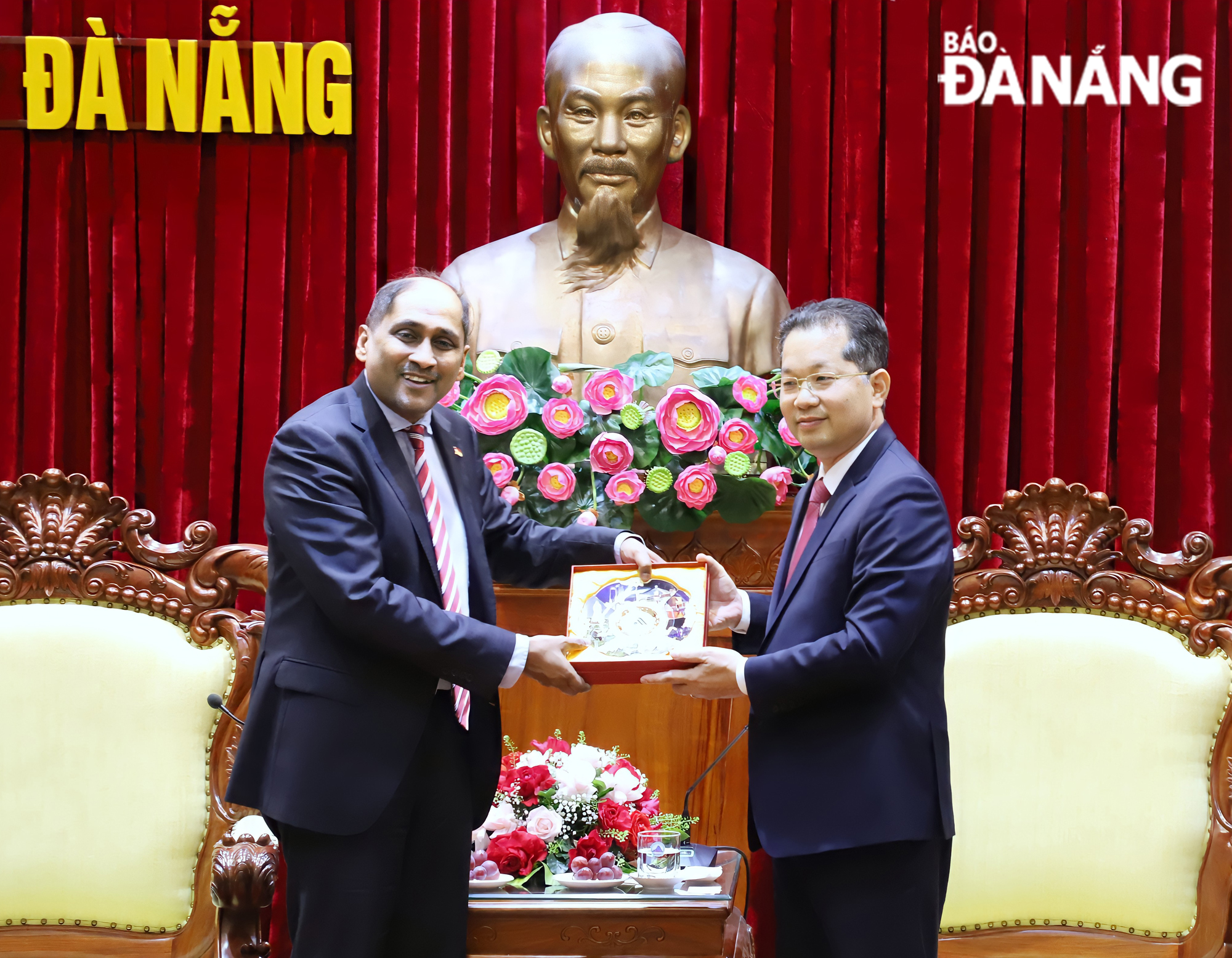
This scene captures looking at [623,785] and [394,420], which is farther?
[623,785]

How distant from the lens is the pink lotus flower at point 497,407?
259 centimetres

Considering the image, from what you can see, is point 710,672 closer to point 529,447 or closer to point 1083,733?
point 529,447

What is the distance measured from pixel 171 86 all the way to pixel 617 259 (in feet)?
4.38

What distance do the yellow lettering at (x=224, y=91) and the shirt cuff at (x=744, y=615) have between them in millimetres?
2101

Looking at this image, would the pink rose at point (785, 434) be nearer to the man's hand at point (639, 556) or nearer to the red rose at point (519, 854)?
the man's hand at point (639, 556)

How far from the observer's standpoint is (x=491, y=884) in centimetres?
215

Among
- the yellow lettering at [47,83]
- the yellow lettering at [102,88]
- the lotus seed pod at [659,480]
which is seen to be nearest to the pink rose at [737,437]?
the lotus seed pod at [659,480]

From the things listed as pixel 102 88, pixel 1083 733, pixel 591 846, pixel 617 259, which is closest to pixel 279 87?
pixel 102 88

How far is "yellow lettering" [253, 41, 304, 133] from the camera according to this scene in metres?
3.52

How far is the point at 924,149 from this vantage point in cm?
359

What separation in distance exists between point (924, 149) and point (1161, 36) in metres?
0.72

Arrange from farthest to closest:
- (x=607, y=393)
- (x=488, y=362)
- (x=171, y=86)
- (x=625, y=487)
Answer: (x=171, y=86) < (x=488, y=362) < (x=607, y=393) < (x=625, y=487)

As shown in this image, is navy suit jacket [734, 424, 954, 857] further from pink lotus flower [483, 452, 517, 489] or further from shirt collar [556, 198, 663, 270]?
shirt collar [556, 198, 663, 270]

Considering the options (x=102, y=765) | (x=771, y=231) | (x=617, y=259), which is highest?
(x=771, y=231)
